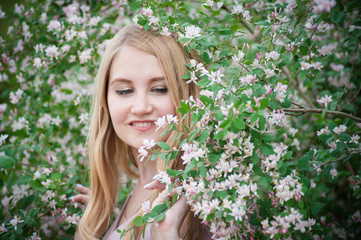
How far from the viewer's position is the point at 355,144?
5.66 ft

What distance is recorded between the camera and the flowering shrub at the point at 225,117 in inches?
54.9

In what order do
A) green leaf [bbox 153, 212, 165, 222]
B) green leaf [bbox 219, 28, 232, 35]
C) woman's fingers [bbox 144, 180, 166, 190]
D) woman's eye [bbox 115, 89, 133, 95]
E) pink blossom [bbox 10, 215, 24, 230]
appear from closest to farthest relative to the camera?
1. green leaf [bbox 153, 212, 165, 222]
2. woman's fingers [bbox 144, 180, 166, 190]
3. green leaf [bbox 219, 28, 232, 35]
4. woman's eye [bbox 115, 89, 133, 95]
5. pink blossom [bbox 10, 215, 24, 230]

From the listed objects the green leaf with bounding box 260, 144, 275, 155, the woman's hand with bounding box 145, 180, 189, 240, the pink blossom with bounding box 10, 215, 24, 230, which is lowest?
the pink blossom with bounding box 10, 215, 24, 230

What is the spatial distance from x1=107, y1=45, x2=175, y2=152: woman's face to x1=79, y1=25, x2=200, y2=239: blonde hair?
0.05m

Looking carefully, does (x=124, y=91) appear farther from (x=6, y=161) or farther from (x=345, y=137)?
(x=345, y=137)

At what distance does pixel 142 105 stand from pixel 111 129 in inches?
25.2

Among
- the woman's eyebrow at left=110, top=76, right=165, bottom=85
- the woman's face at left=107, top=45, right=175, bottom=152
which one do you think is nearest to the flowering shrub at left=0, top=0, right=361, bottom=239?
the woman's face at left=107, top=45, right=175, bottom=152

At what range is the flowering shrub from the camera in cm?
140

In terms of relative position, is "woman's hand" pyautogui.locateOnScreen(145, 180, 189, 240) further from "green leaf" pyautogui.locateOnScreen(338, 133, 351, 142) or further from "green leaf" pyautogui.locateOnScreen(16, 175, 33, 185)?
"green leaf" pyautogui.locateOnScreen(16, 175, 33, 185)

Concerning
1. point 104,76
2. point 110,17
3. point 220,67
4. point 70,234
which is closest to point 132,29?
point 104,76

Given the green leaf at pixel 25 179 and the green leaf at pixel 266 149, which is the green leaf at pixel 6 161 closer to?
the green leaf at pixel 25 179

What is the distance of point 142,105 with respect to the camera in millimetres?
1950

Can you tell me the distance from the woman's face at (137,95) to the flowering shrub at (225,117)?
11cm

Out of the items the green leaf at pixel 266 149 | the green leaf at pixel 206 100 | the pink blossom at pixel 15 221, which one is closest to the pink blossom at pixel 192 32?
the green leaf at pixel 206 100
